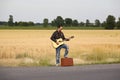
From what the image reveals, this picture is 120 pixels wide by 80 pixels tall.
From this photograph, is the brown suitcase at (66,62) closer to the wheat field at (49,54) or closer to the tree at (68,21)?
the wheat field at (49,54)

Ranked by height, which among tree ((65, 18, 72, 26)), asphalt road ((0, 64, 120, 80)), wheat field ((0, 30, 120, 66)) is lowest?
wheat field ((0, 30, 120, 66))

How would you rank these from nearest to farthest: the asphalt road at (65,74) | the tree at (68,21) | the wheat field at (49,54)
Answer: the asphalt road at (65,74) < the wheat field at (49,54) < the tree at (68,21)

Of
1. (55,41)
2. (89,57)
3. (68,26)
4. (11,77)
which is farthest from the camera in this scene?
(68,26)

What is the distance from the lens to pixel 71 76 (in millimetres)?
10992

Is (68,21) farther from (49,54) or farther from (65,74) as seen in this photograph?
(65,74)

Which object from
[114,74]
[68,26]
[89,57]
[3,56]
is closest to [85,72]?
Result: [114,74]

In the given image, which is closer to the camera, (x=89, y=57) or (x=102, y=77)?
(x=102, y=77)

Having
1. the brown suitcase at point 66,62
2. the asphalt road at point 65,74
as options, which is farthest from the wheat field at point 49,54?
the asphalt road at point 65,74

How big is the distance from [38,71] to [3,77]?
1.67 metres

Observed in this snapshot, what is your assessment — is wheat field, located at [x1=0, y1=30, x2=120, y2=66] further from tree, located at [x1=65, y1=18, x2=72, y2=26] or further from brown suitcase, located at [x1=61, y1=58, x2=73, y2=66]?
tree, located at [x1=65, y1=18, x2=72, y2=26]

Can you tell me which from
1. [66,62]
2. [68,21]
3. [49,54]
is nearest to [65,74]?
[66,62]

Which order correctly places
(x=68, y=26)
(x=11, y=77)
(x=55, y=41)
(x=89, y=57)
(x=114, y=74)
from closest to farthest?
(x=11, y=77), (x=114, y=74), (x=55, y=41), (x=89, y=57), (x=68, y=26)

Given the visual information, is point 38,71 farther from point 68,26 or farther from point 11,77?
point 68,26

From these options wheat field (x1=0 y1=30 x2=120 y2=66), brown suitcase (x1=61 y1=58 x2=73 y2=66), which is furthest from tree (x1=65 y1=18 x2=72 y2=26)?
brown suitcase (x1=61 y1=58 x2=73 y2=66)
